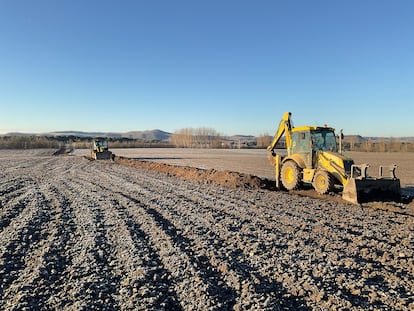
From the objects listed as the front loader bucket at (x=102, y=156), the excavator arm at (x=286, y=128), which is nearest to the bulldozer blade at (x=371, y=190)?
the excavator arm at (x=286, y=128)

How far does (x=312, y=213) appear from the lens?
28.8ft

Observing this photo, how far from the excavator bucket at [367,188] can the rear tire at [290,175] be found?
2.07 m

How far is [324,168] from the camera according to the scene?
11.5 m

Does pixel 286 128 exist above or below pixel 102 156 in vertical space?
above

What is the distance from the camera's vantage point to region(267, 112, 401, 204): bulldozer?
10.4 m

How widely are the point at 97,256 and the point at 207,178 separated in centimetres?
1163

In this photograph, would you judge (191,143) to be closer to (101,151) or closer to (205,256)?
(101,151)

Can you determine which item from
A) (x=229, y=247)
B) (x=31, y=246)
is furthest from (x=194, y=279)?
(x=31, y=246)

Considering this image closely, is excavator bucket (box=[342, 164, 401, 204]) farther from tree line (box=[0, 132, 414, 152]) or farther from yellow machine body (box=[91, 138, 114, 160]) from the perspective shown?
yellow machine body (box=[91, 138, 114, 160])

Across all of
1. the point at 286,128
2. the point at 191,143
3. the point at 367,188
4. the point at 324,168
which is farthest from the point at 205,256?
the point at 191,143

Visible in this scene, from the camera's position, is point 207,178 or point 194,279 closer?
point 194,279

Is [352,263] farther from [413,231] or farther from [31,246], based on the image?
[31,246]

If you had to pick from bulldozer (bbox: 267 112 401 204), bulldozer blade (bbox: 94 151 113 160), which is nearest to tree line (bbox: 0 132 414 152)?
bulldozer (bbox: 267 112 401 204)

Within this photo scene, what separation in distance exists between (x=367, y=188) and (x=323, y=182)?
1374 mm
